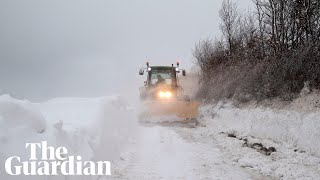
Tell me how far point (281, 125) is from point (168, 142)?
10.2 ft

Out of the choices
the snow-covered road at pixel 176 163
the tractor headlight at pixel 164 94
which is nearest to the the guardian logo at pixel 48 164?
the snow-covered road at pixel 176 163

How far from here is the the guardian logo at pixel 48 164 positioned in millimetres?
4137

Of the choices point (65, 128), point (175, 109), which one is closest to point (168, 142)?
point (65, 128)

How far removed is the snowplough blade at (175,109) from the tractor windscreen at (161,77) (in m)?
2.98

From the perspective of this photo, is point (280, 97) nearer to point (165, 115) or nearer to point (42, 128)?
point (165, 115)

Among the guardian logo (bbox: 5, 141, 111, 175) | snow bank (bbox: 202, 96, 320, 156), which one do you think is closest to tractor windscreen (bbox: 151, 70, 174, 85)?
snow bank (bbox: 202, 96, 320, 156)

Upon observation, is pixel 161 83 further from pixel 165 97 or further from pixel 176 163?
pixel 176 163

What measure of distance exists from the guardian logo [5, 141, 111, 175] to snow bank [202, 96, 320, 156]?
505cm

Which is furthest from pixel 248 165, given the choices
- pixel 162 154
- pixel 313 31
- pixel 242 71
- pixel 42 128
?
pixel 242 71

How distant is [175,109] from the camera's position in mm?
17000

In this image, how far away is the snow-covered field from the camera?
4953 millimetres

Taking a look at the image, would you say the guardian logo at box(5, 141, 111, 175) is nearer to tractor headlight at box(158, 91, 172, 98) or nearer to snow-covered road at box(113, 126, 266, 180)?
snow-covered road at box(113, 126, 266, 180)

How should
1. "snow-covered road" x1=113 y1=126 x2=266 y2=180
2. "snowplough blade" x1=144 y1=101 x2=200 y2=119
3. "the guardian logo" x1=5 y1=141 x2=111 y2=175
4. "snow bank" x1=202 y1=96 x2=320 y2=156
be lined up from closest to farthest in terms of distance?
"the guardian logo" x1=5 y1=141 x2=111 y2=175 < "snow-covered road" x1=113 y1=126 x2=266 y2=180 < "snow bank" x1=202 y1=96 x2=320 y2=156 < "snowplough blade" x1=144 y1=101 x2=200 y2=119

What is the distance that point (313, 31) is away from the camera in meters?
14.2
